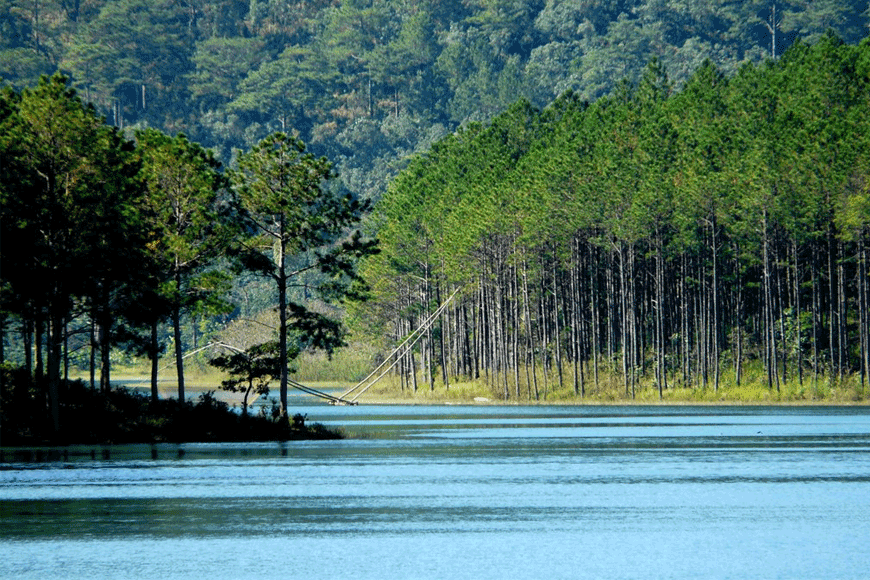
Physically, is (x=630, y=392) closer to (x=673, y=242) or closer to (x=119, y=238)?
(x=673, y=242)

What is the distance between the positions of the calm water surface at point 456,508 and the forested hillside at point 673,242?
74.5 ft

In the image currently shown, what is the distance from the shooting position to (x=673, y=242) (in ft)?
346

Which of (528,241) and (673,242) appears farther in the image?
(528,241)

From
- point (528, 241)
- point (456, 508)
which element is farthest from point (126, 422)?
point (528, 241)

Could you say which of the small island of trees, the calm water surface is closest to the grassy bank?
the calm water surface

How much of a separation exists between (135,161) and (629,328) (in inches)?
1831

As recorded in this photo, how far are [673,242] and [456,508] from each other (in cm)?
6035

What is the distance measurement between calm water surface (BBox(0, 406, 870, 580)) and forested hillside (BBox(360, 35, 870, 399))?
22.7 metres

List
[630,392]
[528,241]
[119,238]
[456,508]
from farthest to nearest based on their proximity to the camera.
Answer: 1. [528,241]
2. [630,392]
3. [119,238]
4. [456,508]

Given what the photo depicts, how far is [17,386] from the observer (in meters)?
72.6

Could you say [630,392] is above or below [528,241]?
Result: below

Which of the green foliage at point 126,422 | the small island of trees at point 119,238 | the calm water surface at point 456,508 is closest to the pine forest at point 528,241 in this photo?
the small island of trees at point 119,238

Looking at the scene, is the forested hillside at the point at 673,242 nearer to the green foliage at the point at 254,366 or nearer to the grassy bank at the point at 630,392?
the grassy bank at the point at 630,392

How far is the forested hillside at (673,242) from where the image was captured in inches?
3834
